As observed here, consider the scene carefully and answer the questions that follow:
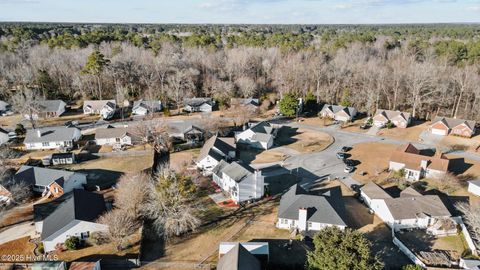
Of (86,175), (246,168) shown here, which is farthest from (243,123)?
(86,175)

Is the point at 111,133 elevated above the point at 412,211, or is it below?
above

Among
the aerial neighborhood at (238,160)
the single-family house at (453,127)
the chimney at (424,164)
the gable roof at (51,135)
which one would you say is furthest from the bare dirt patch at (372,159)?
A: the gable roof at (51,135)

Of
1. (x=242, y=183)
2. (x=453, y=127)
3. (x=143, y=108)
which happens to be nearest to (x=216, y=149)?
(x=242, y=183)

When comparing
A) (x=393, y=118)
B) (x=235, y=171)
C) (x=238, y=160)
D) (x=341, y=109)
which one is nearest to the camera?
(x=235, y=171)

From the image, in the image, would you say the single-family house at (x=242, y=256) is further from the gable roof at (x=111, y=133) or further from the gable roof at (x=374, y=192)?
the gable roof at (x=111, y=133)

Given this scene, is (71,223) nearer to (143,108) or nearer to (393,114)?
(143,108)

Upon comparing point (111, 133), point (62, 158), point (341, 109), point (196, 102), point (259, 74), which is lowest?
point (62, 158)

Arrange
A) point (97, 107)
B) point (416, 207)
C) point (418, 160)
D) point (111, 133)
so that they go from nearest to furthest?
point (416, 207), point (418, 160), point (111, 133), point (97, 107)
